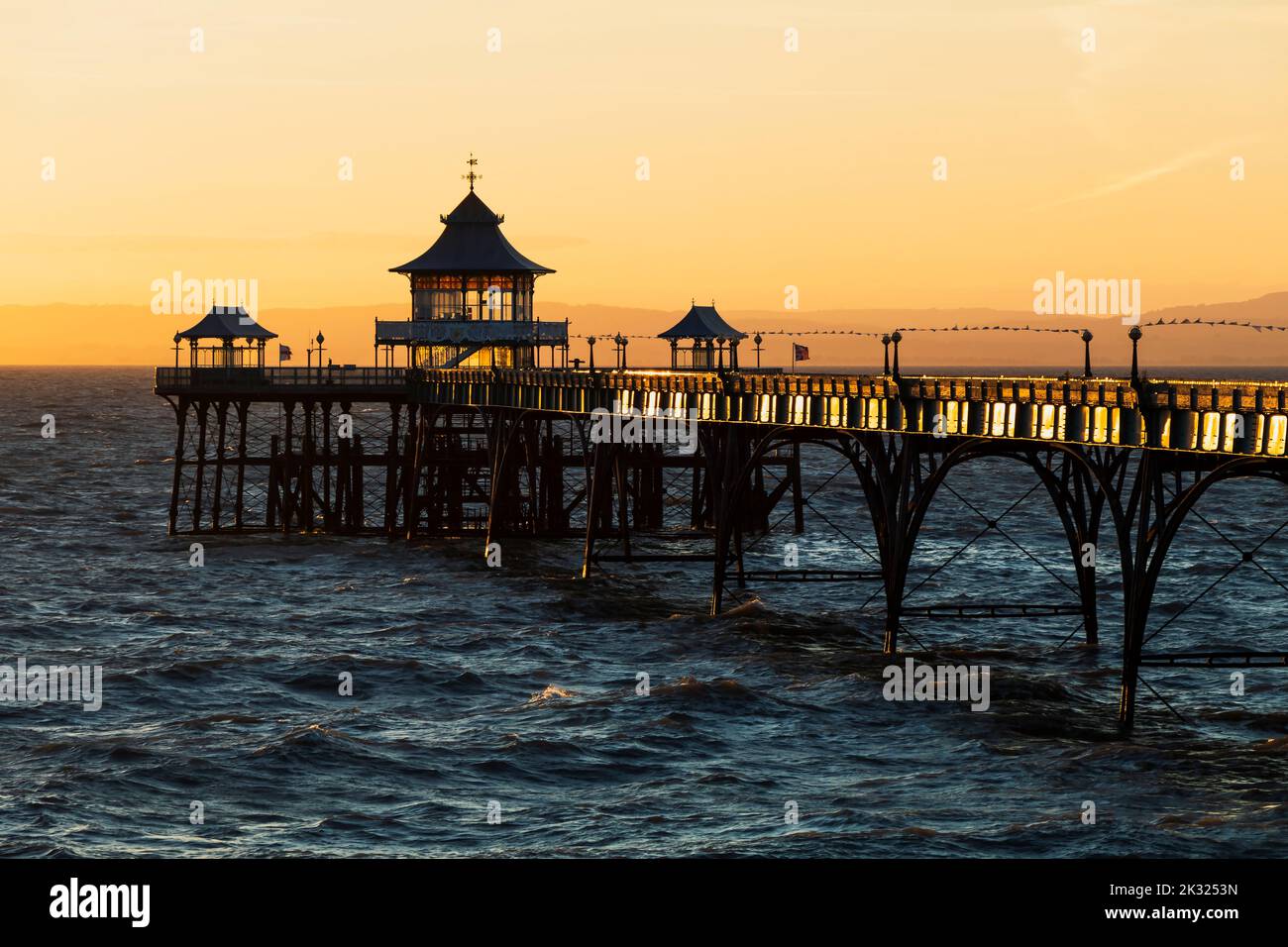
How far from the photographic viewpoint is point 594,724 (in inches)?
1480

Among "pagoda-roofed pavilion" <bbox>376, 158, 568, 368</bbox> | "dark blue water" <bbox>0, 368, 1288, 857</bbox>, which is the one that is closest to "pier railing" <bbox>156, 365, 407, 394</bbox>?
"pagoda-roofed pavilion" <bbox>376, 158, 568, 368</bbox>

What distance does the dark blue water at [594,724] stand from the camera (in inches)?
1153

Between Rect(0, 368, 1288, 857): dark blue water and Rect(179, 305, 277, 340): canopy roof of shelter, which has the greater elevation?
Rect(179, 305, 277, 340): canopy roof of shelter

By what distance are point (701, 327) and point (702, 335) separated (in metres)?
0.69

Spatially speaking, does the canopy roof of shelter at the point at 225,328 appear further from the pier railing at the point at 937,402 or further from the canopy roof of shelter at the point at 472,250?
the canopy roof of shelter at the point at 472,250

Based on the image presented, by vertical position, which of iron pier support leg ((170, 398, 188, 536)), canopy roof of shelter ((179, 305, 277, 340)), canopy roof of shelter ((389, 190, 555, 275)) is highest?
canopy roof of shelter ((389, 190, 555, 275))

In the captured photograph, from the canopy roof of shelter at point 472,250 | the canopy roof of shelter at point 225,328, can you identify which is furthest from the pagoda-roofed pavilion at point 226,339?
the canopy roof of shelter at point 472,250

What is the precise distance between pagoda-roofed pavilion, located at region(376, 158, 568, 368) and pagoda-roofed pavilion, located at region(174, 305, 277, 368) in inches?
346

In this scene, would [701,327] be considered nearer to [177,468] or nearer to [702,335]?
[702,335]

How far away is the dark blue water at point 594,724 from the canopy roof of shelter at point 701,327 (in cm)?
1887

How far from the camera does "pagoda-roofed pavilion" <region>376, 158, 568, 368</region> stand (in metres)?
89.2

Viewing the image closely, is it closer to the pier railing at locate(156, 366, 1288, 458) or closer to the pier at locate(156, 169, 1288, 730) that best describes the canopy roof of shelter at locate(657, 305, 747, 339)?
the pier at locate(156, 169, 1288, 730)
